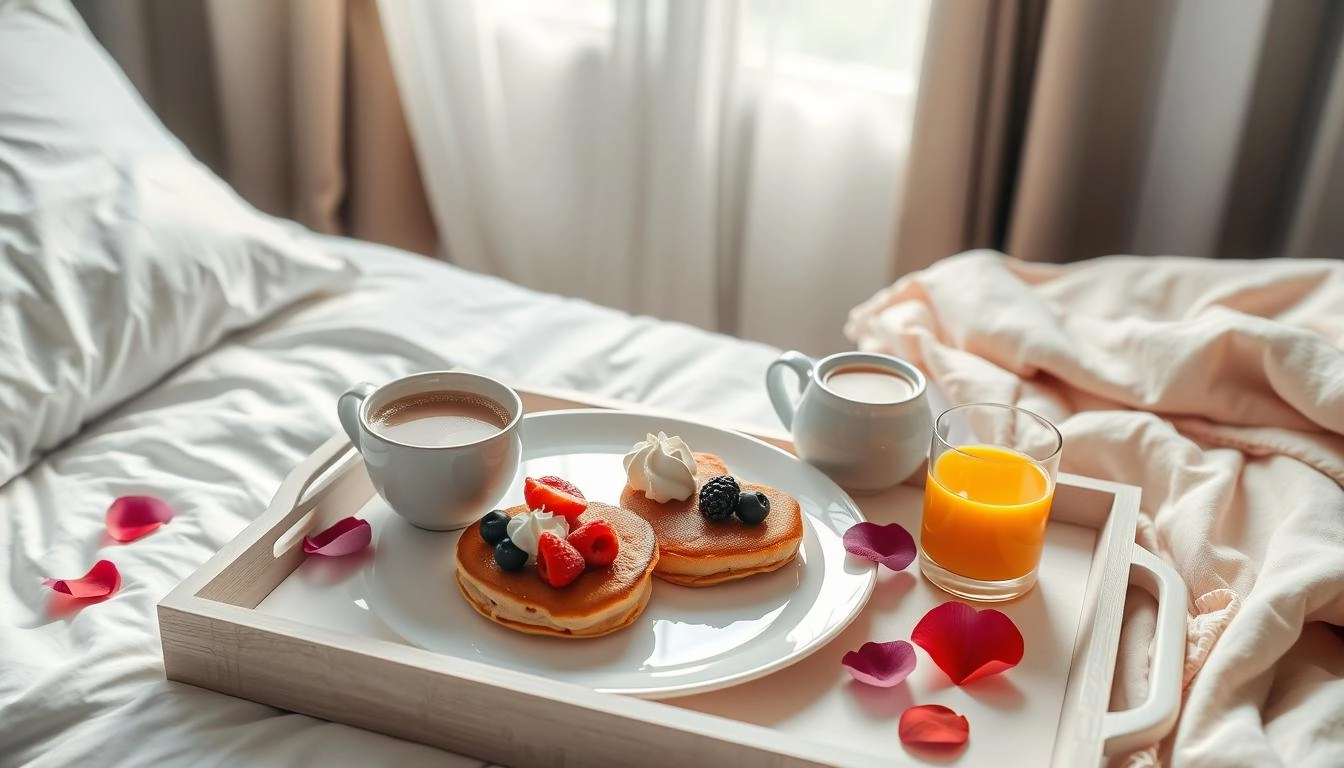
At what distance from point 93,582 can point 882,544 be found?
0.68 metres

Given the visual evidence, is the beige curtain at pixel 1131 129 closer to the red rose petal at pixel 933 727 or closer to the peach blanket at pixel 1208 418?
the peach blanket at pixel 1208 418

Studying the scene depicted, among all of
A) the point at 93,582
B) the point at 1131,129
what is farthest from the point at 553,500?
the point at 1131,129

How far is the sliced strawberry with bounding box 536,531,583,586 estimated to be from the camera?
2.87 feet

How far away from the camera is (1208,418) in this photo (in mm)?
1290

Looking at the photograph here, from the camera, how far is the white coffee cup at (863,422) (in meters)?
1.07

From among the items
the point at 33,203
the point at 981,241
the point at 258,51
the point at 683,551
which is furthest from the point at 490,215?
the point at 683,551

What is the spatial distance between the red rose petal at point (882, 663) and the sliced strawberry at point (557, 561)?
22cm

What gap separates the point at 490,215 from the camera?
2430 mm

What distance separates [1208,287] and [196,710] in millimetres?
1257

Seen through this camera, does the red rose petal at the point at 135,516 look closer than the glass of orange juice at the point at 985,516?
No

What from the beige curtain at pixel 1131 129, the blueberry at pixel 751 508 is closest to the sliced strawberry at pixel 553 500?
the blueberry at pixel 751 508

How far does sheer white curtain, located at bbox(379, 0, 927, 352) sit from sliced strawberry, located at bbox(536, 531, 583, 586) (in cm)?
131

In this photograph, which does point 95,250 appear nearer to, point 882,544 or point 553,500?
point 553,500

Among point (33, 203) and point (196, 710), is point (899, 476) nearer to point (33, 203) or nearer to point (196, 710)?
point (196, 710)
